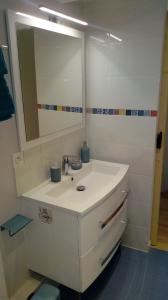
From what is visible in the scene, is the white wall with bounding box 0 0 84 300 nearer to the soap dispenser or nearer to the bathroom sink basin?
the bathroom sink basin

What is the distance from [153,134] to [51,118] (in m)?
0.84

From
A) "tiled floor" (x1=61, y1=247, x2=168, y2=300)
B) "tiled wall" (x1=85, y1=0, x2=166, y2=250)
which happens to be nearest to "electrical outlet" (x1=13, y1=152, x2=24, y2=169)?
"tiled wall" (x1=85, y1=0, x2=166, y2=250)

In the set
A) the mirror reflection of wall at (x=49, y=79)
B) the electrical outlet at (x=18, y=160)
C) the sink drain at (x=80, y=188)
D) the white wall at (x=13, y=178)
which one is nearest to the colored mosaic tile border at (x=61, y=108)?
the mirror reflection of wall at (x=49, y=79)

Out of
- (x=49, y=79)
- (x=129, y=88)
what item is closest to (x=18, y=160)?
(x=49, y=79)

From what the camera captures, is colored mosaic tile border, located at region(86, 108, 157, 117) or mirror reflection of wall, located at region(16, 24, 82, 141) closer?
mirror reflection of wall, located at region(16, 24, 82, 141)

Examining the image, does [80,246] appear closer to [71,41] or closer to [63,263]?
[63,263]

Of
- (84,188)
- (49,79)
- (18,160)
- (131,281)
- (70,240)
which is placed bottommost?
(131,281)

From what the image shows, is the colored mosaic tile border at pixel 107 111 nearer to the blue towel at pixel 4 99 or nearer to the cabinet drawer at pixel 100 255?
the blue towel at pixel 4 99

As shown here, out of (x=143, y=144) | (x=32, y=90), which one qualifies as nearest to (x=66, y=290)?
(x=143, y=144)

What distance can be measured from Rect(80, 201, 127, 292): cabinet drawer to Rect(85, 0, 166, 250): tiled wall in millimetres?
379

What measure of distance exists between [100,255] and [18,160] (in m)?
0.85

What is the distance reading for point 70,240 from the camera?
56.4 inches

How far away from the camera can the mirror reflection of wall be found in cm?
149

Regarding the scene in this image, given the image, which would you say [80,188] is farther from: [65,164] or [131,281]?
Result: [131,281]
